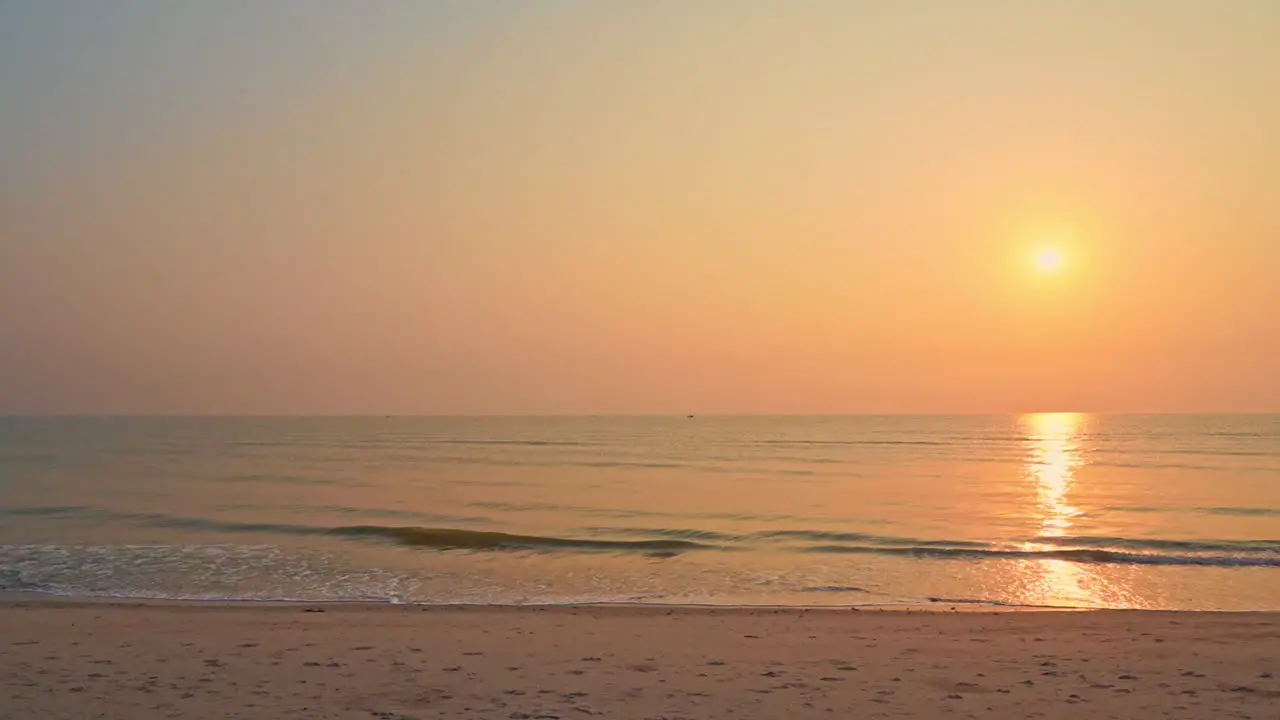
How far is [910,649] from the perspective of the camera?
41.5 feet

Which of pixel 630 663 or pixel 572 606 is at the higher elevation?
pixel 630 663

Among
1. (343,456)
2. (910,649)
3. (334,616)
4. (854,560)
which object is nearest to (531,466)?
(343,456)

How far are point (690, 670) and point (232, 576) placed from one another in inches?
521

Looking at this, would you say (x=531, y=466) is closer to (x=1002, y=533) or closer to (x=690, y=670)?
(x=1002, y=533)

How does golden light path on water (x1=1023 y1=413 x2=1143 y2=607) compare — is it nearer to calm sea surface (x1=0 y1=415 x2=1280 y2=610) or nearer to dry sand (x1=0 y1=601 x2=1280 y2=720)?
calm sea surface (x1=0 y1=415 x2=1280 y2=610)

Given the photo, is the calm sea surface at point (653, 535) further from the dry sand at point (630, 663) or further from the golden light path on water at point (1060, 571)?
the dry sand at point (630, 663)

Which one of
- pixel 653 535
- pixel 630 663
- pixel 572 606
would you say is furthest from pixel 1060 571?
pixel 630 663

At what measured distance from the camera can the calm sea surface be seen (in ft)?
64.0

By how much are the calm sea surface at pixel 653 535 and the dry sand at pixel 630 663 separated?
314 cm

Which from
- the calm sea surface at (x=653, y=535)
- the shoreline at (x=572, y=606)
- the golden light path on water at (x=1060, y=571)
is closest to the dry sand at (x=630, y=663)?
the shoreline at (x=572, y=606)

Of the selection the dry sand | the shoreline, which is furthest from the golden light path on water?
the dry sand

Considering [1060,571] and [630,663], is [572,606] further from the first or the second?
[1060,571]

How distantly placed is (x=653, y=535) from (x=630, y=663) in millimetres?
16973

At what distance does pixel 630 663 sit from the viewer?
11.7 metres
